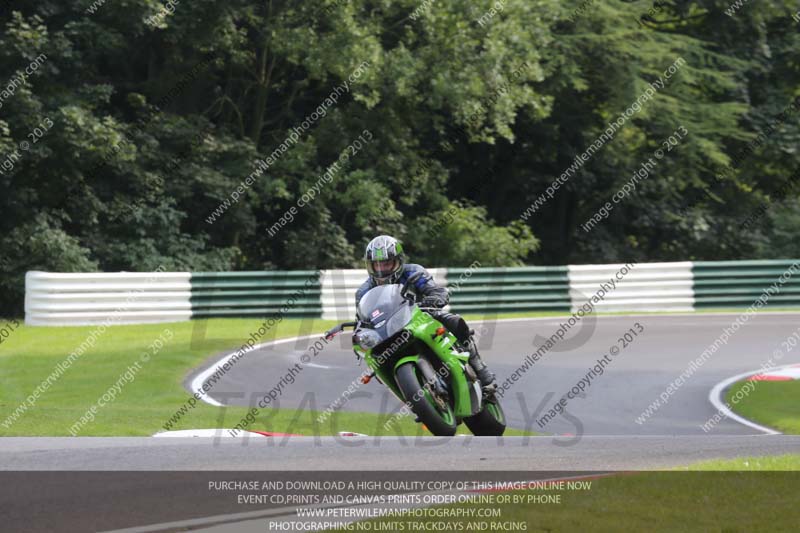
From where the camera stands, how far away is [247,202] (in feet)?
86.7

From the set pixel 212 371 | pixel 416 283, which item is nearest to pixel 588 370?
pixel 212 371

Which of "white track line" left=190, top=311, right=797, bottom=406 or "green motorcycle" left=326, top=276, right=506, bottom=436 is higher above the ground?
"green motorcycle" left=326, top=276, right=506, bottom=436

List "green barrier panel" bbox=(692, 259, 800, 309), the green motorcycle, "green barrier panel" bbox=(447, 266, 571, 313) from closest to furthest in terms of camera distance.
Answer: the green motorcycle, "green barrier panel" bbox=(447, 266, 571, 313), "green barrier panel" bbox=(692, 259, 800, 309)

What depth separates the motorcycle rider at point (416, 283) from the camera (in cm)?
992

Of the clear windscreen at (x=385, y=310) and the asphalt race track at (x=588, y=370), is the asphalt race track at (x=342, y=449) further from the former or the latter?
the clear windscreen at (x=385, y=310)

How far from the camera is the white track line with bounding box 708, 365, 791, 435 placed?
13311 mm

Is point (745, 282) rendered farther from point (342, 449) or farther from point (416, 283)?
point (342, 449)

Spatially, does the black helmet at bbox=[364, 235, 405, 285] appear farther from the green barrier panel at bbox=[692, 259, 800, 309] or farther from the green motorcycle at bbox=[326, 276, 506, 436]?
the green barrier panel at bbox=[692, 259, 800, 309]

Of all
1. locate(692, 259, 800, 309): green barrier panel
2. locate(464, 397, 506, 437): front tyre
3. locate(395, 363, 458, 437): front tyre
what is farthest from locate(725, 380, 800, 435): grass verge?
locate(692, 259, 800, 309): green barrier panel

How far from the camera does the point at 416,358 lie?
9617 mm

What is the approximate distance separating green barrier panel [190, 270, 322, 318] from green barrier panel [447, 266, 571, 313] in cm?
324

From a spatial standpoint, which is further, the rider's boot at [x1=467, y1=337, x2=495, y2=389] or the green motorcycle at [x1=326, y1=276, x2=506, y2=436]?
the rider's boot at [x1=467, y1=337, x2=495, y2=389]

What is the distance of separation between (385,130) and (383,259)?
1764cm

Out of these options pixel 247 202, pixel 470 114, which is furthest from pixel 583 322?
pixel 247 202
